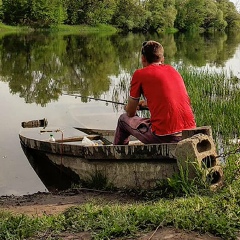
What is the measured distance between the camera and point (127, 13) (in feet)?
242

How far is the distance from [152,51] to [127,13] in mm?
69792

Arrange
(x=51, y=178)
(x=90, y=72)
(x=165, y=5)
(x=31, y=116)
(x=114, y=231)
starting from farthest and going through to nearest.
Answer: (x=165, y=5)
(x=90, y=72)
(x=31, y=116)
(x=51, y=178)
(x=114, y=231)

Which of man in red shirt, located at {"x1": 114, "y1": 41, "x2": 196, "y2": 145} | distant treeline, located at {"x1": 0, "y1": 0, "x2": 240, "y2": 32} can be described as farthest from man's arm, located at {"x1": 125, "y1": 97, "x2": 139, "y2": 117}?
distant treeline, located at {"x1": 0, "y1": 0, "x2": 240, "y2": 32}

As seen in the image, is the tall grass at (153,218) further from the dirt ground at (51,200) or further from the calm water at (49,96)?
the calm water at (49,96)

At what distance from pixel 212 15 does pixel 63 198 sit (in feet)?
273

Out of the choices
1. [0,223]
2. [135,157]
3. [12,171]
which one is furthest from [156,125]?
[12,171]

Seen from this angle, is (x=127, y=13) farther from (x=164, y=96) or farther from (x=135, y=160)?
(x=164, y=96)

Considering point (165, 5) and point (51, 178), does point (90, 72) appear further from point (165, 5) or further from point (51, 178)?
point (165, 5)

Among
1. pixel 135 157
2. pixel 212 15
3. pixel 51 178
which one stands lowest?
pixel 51 178

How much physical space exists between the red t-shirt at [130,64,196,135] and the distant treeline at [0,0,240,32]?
53.1 meters

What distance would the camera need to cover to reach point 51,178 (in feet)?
25.2

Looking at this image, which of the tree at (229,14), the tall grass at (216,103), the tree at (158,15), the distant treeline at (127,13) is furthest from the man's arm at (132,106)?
the tree at (229,14)

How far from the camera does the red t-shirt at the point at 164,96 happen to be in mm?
5809

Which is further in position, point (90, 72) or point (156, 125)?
point (90, 72)
